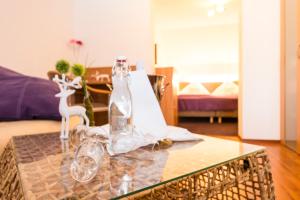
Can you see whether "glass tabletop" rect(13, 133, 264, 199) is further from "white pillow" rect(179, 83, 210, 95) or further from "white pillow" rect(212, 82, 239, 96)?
"white pillow" rect(179, 83, 210, 95)

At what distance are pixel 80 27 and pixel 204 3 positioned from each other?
2309 mm

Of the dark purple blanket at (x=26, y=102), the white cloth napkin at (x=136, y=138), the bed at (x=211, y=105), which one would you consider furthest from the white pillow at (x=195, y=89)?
the white cloth napkin at (x=136, y=138)

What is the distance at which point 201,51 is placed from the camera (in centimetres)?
600

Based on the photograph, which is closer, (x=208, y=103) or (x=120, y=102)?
(x=120, y=102)

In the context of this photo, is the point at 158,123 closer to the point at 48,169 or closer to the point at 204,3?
the point at 48,169

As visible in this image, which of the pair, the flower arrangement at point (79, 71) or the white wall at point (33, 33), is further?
the white wall at point (33, 33)

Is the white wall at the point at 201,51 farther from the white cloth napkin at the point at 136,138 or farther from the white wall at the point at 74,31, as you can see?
the white cloth napkin at the point at 136,138

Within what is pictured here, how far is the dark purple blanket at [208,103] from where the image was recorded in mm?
4586

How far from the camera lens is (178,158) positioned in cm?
66

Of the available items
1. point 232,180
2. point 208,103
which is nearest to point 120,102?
point 232,180

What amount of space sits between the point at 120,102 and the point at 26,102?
0.78 meters

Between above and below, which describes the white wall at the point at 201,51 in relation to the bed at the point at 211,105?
above

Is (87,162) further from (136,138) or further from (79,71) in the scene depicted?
(79,71)

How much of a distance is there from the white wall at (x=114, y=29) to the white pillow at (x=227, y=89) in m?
2.51
